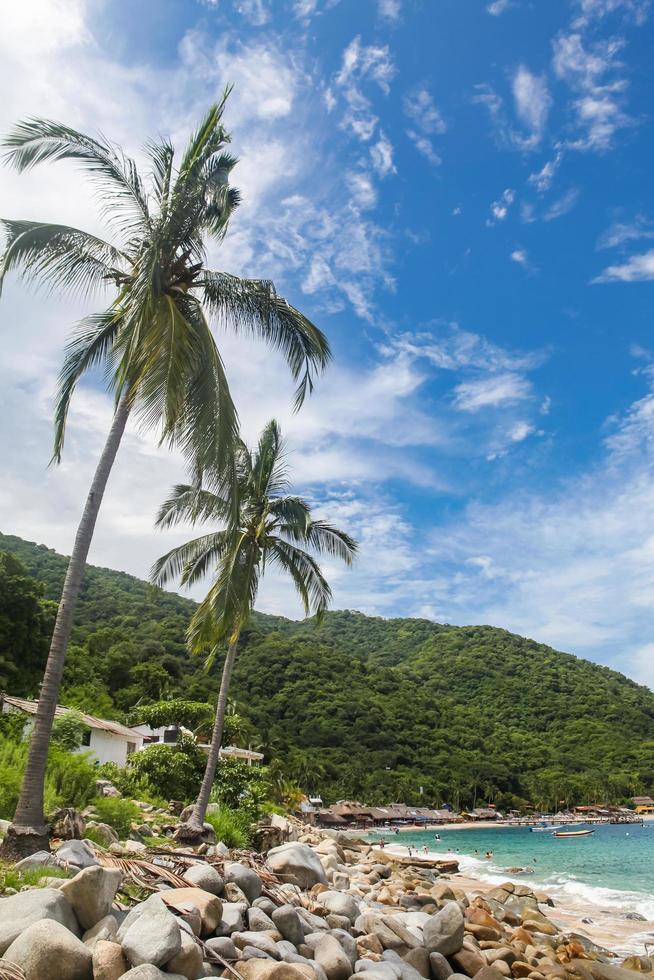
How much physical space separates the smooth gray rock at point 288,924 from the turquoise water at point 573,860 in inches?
761

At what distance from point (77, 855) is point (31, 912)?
213 centimetres

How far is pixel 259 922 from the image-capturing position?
629 centimetres

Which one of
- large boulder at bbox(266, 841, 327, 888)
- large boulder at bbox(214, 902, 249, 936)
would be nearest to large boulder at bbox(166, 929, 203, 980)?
large boulder at bbox(214, 902, 249, 936)

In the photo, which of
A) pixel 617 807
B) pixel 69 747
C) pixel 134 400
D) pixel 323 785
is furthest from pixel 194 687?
pixel 617 807

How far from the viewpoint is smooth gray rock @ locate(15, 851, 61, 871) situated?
5.94 m

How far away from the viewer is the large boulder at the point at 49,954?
4055 millimetres

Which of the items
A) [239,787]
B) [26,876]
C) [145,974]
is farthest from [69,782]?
[239,787]

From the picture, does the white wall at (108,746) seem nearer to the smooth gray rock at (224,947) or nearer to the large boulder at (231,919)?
the large boulder at (231,919)

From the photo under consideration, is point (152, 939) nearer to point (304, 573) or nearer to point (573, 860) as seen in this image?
point (304, 573)

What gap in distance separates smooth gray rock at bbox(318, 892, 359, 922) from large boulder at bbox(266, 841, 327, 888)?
1.83ft

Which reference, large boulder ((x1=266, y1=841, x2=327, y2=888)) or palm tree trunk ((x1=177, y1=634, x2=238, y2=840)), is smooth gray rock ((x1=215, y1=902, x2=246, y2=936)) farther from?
palm tree trunk ((x1=177, y1=634, x2=238, y2=840))

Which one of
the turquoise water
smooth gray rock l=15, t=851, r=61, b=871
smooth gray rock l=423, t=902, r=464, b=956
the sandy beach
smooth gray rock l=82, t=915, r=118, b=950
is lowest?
the turquoise water

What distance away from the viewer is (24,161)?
997 cm

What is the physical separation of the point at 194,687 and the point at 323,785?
31.5 metres
